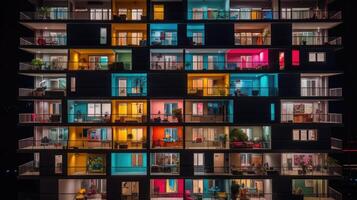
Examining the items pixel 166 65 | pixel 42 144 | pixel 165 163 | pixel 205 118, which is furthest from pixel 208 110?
pixel 42 144

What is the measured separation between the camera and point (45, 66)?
36.5 meters

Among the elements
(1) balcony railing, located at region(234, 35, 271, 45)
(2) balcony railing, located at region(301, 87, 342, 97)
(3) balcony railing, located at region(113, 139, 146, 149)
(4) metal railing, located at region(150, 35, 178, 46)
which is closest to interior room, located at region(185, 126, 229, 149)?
(3) balcony railing, located at region(113, 139, 146, 149)

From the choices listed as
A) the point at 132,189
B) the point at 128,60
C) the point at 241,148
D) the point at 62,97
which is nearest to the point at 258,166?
the point at 241,148

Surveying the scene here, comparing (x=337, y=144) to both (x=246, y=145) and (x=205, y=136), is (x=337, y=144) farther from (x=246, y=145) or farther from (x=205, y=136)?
(x=205, y=136)

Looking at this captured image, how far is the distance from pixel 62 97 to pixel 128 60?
768 cm

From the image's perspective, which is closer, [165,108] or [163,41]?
[163,41]

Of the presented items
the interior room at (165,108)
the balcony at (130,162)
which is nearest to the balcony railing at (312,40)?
the interior room at (165,108)

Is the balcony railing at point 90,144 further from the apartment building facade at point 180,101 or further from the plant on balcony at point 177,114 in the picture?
the plant on balcony at point 177,114

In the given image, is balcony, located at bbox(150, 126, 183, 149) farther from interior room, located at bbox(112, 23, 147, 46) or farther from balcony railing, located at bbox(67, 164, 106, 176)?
interior room, located at bbox(112, 23, 147, 46)

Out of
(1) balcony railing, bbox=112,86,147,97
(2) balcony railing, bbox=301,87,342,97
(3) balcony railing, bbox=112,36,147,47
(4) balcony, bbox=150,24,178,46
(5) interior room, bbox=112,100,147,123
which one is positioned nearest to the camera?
(1) balcony railing, bbox=112,86,147,97

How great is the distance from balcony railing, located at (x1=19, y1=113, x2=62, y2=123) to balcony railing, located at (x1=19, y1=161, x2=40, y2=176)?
4.48 meters

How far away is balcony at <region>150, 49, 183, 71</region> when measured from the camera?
35.9m

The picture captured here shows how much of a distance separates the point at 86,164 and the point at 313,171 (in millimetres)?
22899

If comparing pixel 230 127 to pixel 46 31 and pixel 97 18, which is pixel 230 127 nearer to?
pixel 97 18
